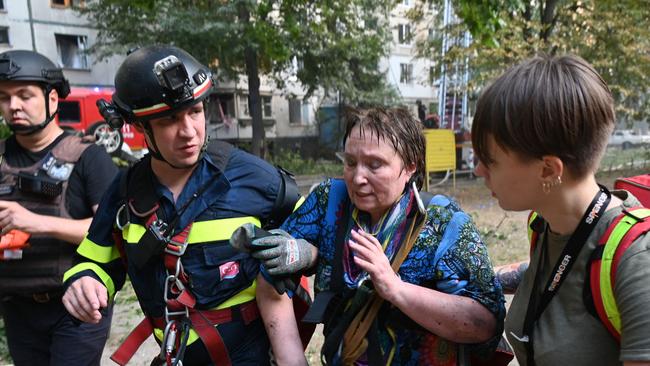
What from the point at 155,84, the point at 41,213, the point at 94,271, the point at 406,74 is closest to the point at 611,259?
the point at 155,84

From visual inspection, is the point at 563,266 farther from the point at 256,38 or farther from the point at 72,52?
the point at 72,52

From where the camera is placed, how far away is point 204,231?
5.80 feet

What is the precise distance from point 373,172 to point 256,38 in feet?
42.3

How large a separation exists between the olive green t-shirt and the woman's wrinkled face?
1.49 feet

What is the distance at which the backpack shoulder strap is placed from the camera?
3.60 feet

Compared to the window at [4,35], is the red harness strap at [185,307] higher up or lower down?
lower down

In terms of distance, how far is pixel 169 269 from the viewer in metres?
1.74

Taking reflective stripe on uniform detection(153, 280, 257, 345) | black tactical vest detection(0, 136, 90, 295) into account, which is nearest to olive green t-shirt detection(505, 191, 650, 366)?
reflective stripe on uniform detection(153, 280, 257, 345)

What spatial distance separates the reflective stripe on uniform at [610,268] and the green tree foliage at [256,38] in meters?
12.5

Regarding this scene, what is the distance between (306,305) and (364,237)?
0.56 metres

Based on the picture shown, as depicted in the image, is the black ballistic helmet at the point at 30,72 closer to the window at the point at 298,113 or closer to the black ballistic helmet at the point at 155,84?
the black ballistic helmet at the point at 155,84

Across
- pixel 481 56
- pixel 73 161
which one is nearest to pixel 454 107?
pixel 481 56

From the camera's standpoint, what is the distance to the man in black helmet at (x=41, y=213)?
91.7 inches

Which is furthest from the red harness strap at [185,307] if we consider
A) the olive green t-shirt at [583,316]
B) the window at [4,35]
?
the window at [4,35]
